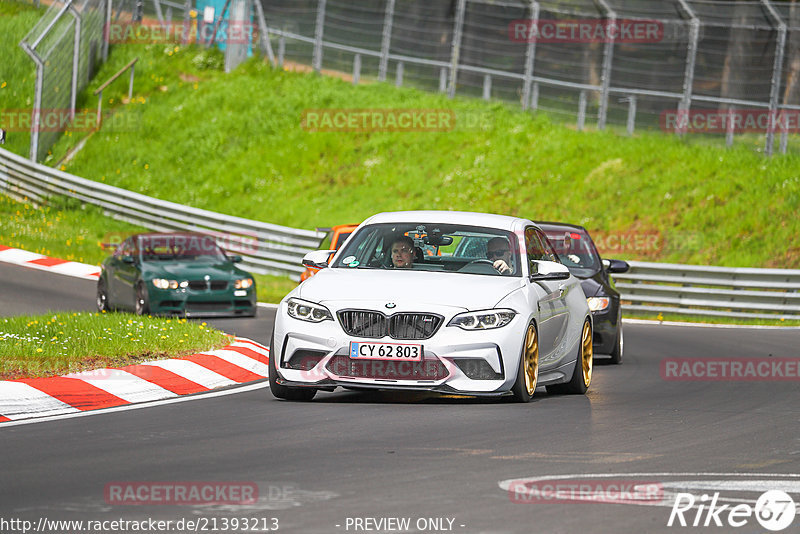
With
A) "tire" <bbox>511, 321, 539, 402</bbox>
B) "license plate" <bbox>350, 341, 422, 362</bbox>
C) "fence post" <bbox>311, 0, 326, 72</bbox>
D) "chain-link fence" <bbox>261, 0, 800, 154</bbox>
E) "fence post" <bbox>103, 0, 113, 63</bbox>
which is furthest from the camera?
"fence post" <bbox>103, 0, 113, 63</bbox>

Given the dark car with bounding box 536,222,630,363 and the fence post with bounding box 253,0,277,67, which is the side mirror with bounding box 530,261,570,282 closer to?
the dark car with bounding box 536,222,630,363

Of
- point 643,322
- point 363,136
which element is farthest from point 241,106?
point 643,322

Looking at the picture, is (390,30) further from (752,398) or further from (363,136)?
(752,398)

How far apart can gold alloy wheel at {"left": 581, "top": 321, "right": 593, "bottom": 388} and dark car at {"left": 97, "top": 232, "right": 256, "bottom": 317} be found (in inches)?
356

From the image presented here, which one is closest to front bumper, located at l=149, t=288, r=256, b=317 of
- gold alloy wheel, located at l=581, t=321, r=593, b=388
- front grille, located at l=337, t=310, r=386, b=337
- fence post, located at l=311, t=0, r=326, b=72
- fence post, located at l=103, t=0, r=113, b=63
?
gold alloy wheel, located at l=581, t=321, r=593, b=388

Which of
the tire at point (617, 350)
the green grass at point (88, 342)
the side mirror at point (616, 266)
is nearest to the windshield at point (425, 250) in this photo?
the green grass at point (88, 342)

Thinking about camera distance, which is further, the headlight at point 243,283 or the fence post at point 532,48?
the fence post at point 532,48

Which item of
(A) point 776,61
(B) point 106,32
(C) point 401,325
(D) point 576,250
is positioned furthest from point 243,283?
(B) point 106,32

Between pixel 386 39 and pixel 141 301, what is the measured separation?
2021cm

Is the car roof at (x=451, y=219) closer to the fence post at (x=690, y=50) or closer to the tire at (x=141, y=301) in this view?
the tire at (x=141, y=301)

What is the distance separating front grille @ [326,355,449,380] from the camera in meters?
10.2

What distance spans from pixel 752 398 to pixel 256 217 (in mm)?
24972

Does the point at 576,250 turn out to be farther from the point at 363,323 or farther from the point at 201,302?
the point at 363,323

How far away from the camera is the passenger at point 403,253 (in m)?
11.4
